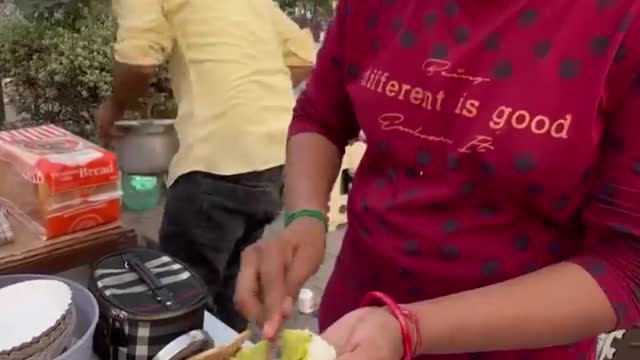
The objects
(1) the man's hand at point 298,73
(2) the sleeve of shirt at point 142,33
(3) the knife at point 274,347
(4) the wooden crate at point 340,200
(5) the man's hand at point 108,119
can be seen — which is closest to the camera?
(3) the knife at point 274,347

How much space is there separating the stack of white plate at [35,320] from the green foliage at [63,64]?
1.44 m

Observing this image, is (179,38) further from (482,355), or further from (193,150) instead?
(482,355)

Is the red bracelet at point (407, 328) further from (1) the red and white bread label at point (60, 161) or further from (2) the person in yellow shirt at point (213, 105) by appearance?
(2) the person in yellow shirt at point (213, 105)

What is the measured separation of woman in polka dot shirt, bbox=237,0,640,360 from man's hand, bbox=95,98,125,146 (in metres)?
0.93

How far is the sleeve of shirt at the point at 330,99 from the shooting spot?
88 centimetres

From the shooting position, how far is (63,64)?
89.0 inches

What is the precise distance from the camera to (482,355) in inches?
31.8

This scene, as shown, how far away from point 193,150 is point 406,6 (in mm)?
918

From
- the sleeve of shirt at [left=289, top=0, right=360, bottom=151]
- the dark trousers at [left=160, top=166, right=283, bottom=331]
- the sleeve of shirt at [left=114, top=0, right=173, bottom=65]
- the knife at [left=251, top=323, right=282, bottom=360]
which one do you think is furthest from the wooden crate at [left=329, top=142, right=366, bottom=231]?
the knife at [left=251, top=323, right=282, bottom=360]

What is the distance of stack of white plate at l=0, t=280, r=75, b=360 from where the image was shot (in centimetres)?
80

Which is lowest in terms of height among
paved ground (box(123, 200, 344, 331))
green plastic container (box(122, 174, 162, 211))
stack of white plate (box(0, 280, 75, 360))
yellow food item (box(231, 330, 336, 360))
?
paved ground (box(123, 200, 344, 331))

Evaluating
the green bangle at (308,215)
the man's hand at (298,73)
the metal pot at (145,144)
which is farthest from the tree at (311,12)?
the green bangle at (308,215)

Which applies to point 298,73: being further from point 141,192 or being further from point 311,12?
point 311,12

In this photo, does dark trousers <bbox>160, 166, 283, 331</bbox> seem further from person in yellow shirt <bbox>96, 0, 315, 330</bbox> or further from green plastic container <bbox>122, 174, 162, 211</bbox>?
green plastic container <bbox>122, 174, 162, 211</bbox>
